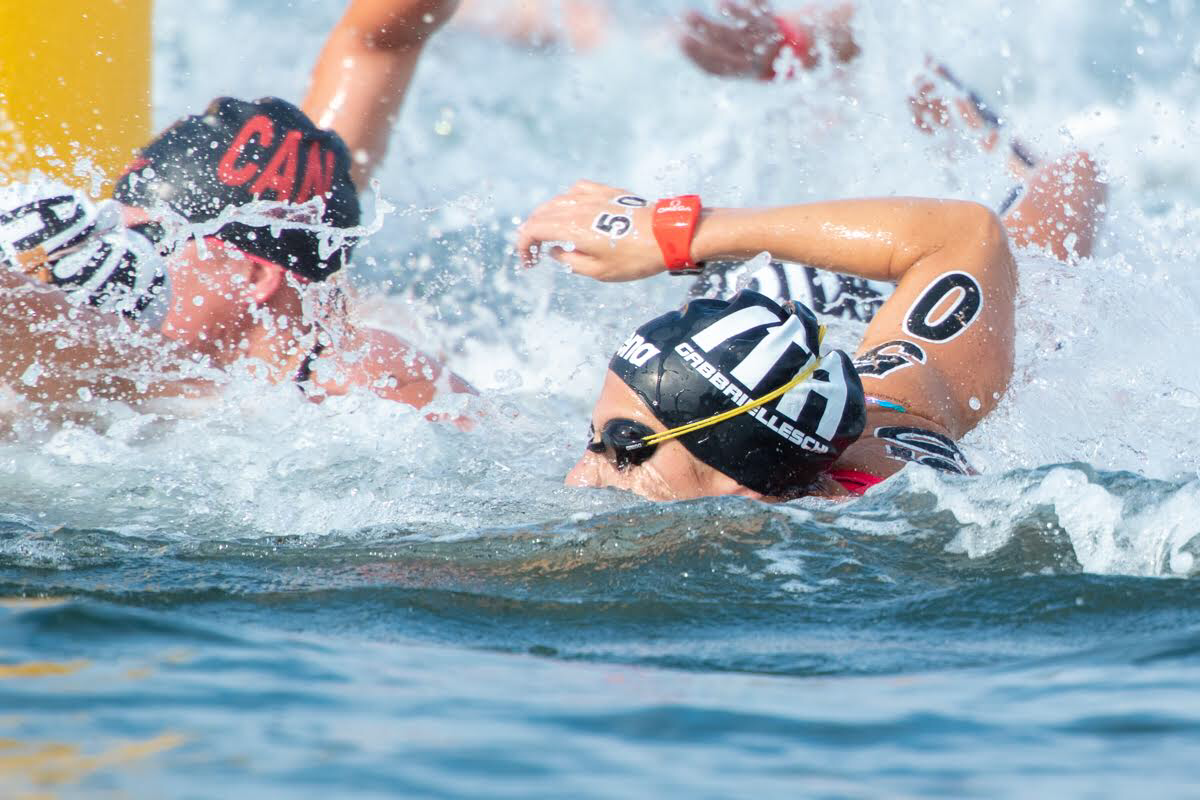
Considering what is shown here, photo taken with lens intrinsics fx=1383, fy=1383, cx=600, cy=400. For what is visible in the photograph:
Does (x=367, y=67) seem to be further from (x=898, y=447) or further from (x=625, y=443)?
(x=898, y=447)

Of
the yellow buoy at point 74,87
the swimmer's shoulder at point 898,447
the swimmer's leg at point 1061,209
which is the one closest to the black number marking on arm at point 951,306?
the swimmer's shoulder at point 898,447

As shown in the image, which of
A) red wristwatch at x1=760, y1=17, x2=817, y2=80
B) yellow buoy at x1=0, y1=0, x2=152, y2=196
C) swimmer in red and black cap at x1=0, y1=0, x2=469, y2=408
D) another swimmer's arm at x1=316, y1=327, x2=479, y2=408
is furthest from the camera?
red wristwatch at x1=760, y1=17, x2=817, y2=80

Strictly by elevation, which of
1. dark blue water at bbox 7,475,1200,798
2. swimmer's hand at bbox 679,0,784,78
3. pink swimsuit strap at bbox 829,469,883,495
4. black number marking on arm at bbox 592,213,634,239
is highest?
swimmer's hand at bbox 679,0,784,78

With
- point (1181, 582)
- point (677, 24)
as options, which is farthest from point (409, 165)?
point (1181, 582)

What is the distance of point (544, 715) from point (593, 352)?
3718 millimetres

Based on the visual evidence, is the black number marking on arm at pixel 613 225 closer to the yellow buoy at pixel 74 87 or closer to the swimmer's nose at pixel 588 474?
the swimmer's nose at pixel 588 474

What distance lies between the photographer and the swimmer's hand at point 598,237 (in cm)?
352

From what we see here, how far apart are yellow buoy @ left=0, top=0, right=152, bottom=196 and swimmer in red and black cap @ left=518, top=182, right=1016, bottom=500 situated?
7.61 ft

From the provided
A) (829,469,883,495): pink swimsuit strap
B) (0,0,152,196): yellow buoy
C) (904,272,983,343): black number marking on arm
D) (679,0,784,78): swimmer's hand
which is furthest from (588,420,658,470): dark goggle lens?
(679,0,784,78): swimmer's hand

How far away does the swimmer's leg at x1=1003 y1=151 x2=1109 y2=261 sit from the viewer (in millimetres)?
4922

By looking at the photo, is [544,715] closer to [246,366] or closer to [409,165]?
[246,366]

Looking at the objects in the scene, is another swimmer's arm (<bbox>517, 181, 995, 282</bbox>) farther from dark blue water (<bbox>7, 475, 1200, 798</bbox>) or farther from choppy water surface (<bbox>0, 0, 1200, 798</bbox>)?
dark blue water (<bbox>7, 475, 1200, 798</bbox>)

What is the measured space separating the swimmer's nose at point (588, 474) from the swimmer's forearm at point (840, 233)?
2.21 ft

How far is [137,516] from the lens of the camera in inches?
128
